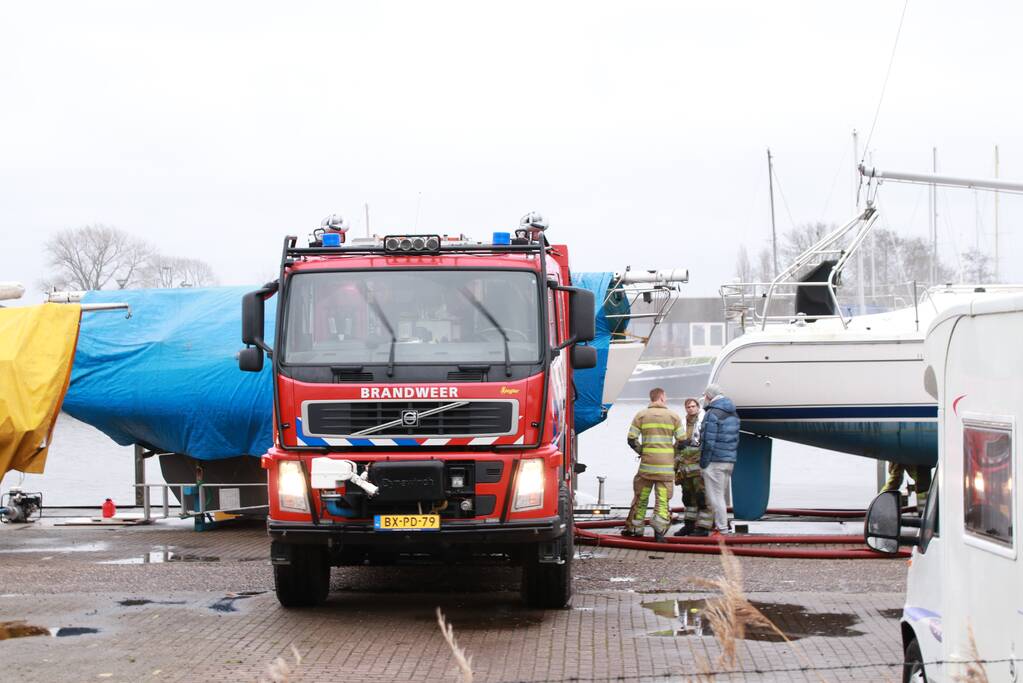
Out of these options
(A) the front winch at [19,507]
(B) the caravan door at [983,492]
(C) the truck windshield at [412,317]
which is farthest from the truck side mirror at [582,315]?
(A) the front winch at [19,507]

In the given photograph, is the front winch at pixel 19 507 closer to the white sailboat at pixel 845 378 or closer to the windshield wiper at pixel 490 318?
the white sailboat at pixel 845 378

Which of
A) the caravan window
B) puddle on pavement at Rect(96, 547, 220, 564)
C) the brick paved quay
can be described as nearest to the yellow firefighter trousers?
the brick paved quay

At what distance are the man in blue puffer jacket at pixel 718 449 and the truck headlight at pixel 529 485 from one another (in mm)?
5502

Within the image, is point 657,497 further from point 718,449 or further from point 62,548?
point 62,548

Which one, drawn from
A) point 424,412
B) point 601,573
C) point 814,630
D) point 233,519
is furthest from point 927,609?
point 233,519

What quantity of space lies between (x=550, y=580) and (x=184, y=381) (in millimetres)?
7284

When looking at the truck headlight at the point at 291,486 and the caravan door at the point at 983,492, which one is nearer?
the caravan door at the point at 983,492

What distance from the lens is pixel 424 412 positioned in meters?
9.66

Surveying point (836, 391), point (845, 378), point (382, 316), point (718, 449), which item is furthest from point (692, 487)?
point (382, 316)

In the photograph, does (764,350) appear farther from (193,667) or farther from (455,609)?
(193,667)

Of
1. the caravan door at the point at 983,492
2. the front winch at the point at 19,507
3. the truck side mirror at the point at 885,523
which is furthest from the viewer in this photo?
the front winch at the point at 19,507

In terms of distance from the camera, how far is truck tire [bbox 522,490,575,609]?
10.2m

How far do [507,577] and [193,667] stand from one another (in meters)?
4.62

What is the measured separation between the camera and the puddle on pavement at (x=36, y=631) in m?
9.55
